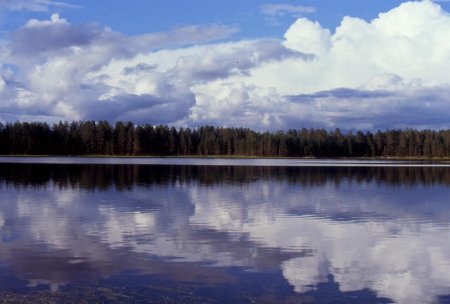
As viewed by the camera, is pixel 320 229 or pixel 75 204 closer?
pixel 320 229

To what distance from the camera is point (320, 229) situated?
27.8 metres

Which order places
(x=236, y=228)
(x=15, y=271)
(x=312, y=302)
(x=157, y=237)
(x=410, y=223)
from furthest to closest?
(x=410, y=223) → (x=236, y=228) → (x=157, y=237) → (x=15, y=271) → (x=312, y=302)

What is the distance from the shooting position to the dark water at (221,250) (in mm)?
15703

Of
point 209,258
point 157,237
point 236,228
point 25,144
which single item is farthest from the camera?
point 25,144

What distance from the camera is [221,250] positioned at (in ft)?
71.9

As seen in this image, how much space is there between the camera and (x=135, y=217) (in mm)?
30984

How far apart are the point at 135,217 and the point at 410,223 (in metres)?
14.7

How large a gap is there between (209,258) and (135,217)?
11.5 meters

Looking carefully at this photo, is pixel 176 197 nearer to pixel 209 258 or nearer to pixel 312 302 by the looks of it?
pixel 209 258

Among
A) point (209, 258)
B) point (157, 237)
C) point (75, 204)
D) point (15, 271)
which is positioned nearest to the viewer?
point (15, 271)

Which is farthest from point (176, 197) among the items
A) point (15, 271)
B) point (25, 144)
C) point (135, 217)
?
point (25, 144)

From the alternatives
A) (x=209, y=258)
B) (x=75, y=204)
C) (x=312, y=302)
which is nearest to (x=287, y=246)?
(x=209, y=258)

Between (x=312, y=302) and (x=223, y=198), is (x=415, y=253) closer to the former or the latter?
(x=312, y=302)

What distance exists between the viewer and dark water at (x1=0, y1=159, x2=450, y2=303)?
1570 cm
